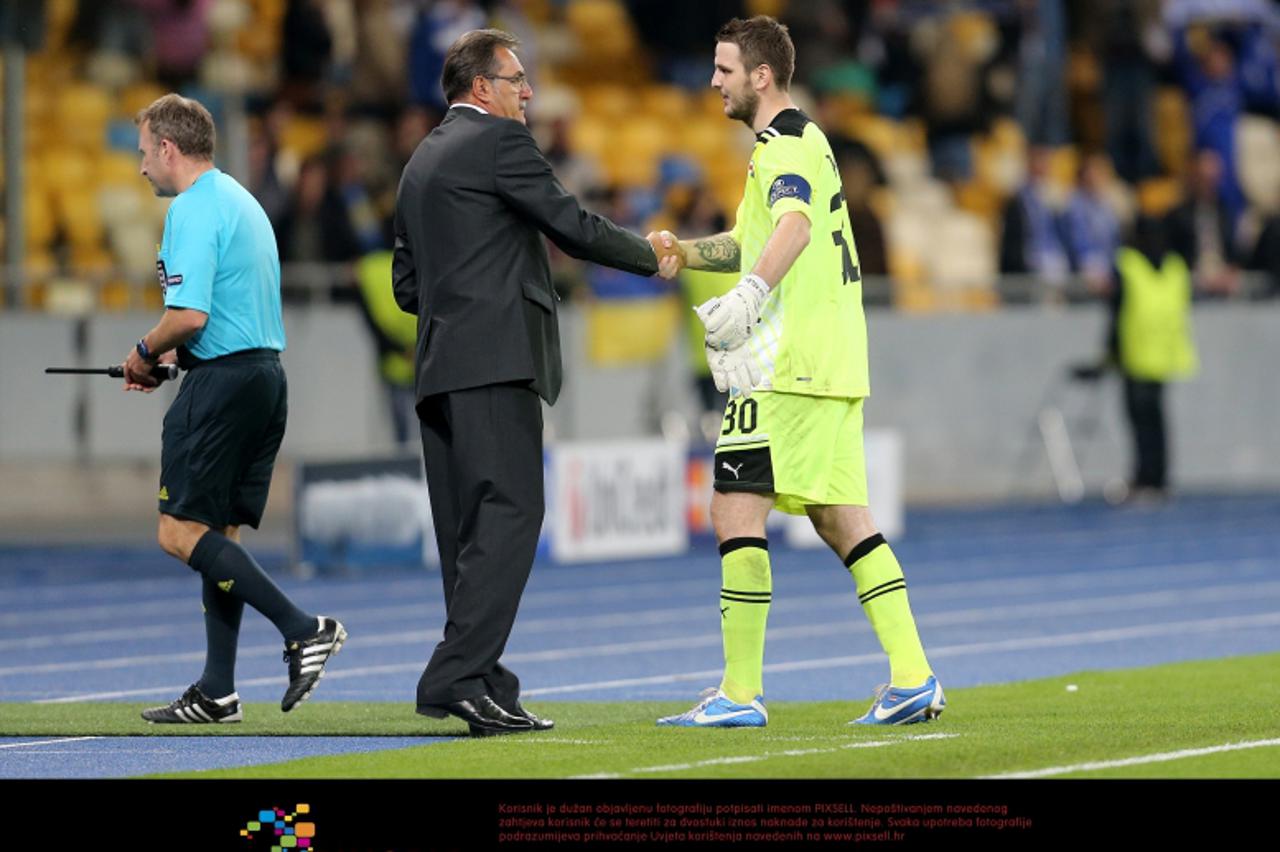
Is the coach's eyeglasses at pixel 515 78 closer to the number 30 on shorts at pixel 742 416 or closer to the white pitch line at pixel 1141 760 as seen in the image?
the number 30 on shorts at pixel 742 416

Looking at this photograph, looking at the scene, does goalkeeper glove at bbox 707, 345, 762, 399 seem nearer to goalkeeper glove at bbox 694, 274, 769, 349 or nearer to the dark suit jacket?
goalkeeper glove at bbox 694, 274, 769, 349

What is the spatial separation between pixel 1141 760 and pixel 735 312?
200cm

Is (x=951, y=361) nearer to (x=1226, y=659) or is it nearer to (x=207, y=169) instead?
(x=1226, y=659)

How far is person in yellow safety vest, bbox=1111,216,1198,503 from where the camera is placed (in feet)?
79.2

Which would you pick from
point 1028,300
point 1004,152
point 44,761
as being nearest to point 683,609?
point 44,761

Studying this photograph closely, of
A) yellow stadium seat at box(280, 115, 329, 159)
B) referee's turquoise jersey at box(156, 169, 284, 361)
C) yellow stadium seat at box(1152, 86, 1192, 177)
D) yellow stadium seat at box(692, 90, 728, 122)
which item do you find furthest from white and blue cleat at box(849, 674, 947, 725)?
yellow stadium seat at box(1152, 86, 1192, 177)

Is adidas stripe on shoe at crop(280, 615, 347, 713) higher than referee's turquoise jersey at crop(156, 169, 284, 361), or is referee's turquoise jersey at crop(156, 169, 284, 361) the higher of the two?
referee's turquoise jersey at crop(156, 169, 284, 361)

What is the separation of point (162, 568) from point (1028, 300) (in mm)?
9924

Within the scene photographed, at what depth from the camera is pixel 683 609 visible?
619 inches

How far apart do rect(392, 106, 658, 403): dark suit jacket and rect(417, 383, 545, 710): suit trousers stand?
10 cm

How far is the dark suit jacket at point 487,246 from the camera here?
9.23 metres

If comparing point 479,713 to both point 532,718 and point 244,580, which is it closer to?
point 532,718

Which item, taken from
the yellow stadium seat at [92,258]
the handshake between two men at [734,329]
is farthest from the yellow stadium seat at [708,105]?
the handshake between two men at [734,329]

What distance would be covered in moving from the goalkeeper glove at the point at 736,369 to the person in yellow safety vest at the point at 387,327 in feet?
39.7
